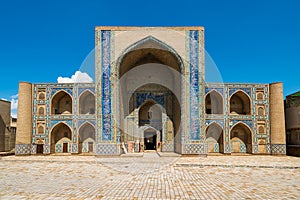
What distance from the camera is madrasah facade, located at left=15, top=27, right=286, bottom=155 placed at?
18.9m

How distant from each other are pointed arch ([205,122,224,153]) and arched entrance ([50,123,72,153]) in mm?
12485

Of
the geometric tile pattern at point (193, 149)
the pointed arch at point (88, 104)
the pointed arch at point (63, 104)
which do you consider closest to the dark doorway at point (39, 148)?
the pointed arch at point (63, 104)

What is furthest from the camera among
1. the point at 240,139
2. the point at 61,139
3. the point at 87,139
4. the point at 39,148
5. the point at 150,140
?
the point at 150,140

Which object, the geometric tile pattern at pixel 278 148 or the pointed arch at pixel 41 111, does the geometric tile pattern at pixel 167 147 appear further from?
the pointed arch at pixel 41 111

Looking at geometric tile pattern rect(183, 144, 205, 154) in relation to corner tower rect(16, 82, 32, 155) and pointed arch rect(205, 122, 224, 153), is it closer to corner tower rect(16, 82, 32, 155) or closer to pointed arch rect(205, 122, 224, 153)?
pointed arch rect(205, 122, 224, 153)

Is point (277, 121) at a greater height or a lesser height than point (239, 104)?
lesser

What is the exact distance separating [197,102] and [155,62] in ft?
20.7

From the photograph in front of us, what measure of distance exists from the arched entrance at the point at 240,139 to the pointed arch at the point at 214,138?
3.78ft

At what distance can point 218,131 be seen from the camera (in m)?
22.2

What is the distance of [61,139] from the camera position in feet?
74.2

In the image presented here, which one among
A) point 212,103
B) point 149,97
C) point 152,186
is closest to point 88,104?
point 149,97

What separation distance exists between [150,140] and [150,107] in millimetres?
3611

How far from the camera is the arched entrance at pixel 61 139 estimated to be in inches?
882

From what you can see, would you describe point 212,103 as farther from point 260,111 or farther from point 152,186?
point 152,186
